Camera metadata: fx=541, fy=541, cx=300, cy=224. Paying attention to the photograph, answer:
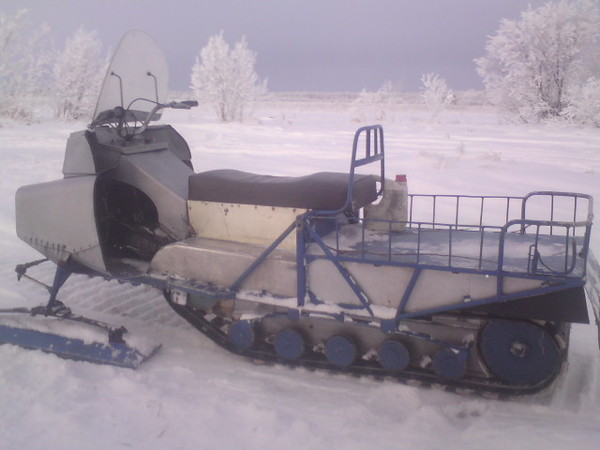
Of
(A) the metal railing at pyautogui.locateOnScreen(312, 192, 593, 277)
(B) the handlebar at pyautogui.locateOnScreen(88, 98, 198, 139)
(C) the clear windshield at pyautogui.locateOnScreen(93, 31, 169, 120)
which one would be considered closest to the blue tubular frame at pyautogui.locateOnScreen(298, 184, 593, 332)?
(A) the metal railing at pyautogui.locateOnScreen(312, 192, 593, 277)

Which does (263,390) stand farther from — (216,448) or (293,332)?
(216,448)

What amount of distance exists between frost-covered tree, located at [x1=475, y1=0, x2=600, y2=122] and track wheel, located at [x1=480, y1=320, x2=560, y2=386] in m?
23.1

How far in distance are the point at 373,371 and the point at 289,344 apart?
23.9 inches

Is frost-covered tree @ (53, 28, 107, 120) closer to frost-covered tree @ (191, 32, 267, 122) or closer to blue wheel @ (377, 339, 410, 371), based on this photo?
frost-covered tree @ (191, 32, 267, 122)

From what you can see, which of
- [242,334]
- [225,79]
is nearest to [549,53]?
[225,79]

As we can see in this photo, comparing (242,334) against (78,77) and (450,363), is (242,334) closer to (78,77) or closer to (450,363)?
(450,363)

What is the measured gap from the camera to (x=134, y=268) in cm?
425

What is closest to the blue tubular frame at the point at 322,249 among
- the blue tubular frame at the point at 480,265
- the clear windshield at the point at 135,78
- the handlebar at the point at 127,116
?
the blue tubular frame at the point at 480,265

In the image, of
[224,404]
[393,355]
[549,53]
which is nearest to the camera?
[224,404]

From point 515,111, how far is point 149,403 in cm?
2629

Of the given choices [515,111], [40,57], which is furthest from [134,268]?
[515,111]

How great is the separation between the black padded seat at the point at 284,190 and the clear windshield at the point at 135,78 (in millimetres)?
937

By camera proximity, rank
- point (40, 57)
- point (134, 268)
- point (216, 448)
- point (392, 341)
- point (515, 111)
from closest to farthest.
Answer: point (216, 448) < point (392, 341) < point (134, 268) < point (40, 57) < point (515, 111)

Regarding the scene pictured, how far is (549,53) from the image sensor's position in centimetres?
2473
